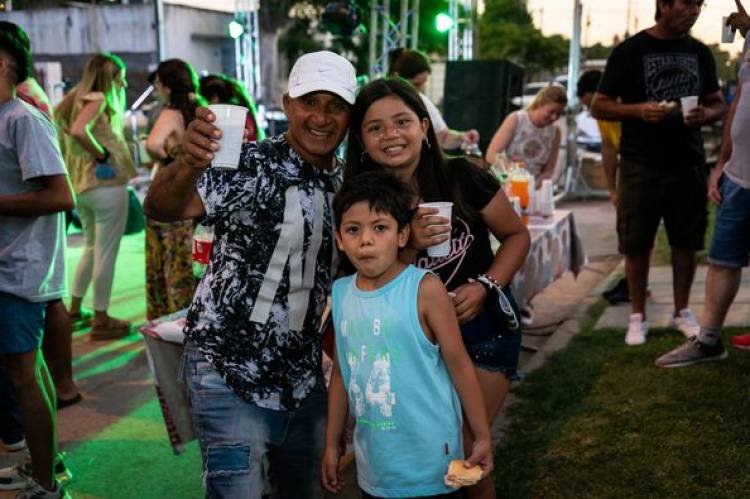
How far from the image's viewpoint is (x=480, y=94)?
13.2 metres

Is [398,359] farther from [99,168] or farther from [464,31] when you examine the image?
[464,31]

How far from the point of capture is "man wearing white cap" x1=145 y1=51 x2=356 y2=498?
7.26 feet

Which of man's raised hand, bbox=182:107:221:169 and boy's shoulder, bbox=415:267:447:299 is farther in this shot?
boy's shoulder, bbox=415:267:447:299

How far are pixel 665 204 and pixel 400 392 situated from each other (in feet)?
11.3

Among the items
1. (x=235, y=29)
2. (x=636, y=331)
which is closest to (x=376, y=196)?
(x=636, y=331)

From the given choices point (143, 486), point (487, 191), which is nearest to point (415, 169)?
point (487, 191)

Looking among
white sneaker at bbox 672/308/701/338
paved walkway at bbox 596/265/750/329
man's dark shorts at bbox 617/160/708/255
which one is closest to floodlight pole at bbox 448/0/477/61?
paved walkway at bbox 596/265/750/329

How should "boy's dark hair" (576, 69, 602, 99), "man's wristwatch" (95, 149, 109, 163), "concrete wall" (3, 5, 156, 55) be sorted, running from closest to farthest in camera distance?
"man's wristwatch" (95, 149, 109, 163) → "boy's dark hair" (576, 69, 602, 99) → "concrete wall" (3, 5, 156, 55)

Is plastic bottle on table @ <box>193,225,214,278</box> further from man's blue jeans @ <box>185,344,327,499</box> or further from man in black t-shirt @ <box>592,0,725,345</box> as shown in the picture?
man in black t-shirt @ <box>592,0,725,345</box>

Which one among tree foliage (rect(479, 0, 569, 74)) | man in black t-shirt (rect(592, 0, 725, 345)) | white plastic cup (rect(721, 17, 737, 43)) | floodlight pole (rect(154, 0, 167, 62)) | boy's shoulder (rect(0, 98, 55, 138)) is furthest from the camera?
tree foliage (rect(479, 0, 569, 74))

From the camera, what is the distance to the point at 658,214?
504cm

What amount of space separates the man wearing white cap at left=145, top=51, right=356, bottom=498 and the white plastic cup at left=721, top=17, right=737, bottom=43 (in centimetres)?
262

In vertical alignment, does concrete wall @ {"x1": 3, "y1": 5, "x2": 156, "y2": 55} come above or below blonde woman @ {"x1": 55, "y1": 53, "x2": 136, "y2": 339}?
above

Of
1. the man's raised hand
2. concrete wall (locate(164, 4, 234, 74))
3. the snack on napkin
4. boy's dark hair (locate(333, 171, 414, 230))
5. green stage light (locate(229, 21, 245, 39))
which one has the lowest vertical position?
the snack on napkin
